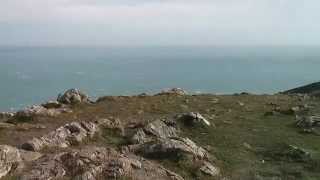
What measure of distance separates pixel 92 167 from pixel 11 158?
286cm

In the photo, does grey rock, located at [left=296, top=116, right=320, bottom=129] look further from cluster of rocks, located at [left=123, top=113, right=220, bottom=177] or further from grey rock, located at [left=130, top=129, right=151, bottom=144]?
grey rock, located at [left=130, top=129, right=151, bottom=144]

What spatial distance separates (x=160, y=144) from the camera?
23062 millimetres

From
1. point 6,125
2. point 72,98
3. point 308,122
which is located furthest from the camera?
point 72,98

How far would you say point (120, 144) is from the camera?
24.7 m

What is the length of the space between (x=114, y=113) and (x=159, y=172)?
1442 centimetres

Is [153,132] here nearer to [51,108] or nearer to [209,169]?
[209,169]

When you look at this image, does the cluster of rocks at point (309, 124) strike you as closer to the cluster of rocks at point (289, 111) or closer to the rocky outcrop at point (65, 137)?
the cluster of rocks at point (289, 111)

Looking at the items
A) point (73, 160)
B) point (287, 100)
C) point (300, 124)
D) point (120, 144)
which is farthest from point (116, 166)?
point (287, 100)

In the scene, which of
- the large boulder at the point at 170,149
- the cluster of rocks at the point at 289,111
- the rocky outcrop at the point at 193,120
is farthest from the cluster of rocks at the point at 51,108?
the cluster of rocks at the point at 289,111

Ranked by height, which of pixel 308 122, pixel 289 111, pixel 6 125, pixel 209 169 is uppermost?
pixel 308 122

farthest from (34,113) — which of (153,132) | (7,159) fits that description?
(7,159)

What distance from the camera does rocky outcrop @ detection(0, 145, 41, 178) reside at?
762 inches

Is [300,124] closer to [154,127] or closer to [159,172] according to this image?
[154,127]

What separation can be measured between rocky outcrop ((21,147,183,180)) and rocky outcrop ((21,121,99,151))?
7.18 ft
